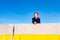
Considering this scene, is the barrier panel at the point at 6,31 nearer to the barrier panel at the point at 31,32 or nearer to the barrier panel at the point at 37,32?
the barrier panel at the point at 31,32

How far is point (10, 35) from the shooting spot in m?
8.52

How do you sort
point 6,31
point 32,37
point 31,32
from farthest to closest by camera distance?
1. point 6,31
2. point 31,32
3. point 32,37

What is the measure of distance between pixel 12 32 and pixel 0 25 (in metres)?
0.57

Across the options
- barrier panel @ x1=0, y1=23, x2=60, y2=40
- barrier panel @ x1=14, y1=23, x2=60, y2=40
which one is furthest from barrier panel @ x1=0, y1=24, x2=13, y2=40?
barrier panel @ x1=14, y1=23, x2=60, y2=40

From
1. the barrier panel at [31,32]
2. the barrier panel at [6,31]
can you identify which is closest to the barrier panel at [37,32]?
the barrier panel at [31,32]

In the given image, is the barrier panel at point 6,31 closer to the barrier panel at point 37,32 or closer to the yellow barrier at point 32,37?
the yellow barrier at point 32,37

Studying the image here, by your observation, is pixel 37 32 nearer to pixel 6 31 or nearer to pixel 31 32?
pixel 31 32

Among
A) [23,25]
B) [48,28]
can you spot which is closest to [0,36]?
[23,25]

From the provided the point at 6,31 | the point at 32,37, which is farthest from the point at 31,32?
the point at 6,31

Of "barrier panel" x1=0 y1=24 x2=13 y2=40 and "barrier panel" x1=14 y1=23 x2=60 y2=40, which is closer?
"barrier panel" x1=14 y1=23 x2=60 y2=40

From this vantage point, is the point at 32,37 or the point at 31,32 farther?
the point at 31,32

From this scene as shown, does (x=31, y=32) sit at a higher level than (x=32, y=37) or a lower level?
higher

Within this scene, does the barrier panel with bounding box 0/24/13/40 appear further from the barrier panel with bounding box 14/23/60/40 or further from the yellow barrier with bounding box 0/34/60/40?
the barrier panel with bounding box 14/23/60/40

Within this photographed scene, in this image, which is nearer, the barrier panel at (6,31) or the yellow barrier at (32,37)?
the yellow barrier at (32,37)
